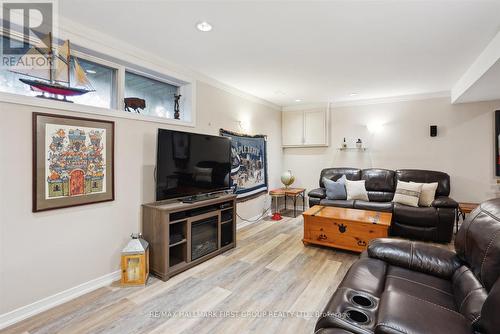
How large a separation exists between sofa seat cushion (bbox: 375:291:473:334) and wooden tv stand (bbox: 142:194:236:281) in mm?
1966

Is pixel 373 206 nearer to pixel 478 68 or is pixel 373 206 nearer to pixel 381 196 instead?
pixel 381 196

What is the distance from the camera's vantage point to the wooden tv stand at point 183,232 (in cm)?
252

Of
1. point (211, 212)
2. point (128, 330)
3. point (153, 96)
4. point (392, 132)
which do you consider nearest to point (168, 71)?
point (153, 96)

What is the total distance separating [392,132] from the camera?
4816 millimetres

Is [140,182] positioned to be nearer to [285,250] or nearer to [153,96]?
[153,96]

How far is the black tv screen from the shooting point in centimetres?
264

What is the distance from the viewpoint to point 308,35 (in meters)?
2.39

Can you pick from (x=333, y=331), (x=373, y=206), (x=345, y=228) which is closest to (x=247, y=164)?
(x=345, y=228)

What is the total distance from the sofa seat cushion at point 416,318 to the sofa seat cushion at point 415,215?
278cm

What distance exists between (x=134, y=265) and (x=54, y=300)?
64cm

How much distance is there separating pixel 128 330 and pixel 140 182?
142cm

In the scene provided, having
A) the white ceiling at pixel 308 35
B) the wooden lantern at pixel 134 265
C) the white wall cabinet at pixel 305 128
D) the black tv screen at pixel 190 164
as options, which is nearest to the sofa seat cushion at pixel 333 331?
the wooden lantern at pixel 134 265

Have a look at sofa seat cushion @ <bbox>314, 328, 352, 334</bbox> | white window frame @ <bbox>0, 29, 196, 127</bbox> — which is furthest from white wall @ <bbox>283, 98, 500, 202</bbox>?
sofa seat cushion @ <bbox>314, 328, 352, 334</bbox>

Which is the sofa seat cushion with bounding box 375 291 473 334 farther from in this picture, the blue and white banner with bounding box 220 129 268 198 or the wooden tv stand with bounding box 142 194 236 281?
the blue and white banner with bounding box 220 129 268 198
